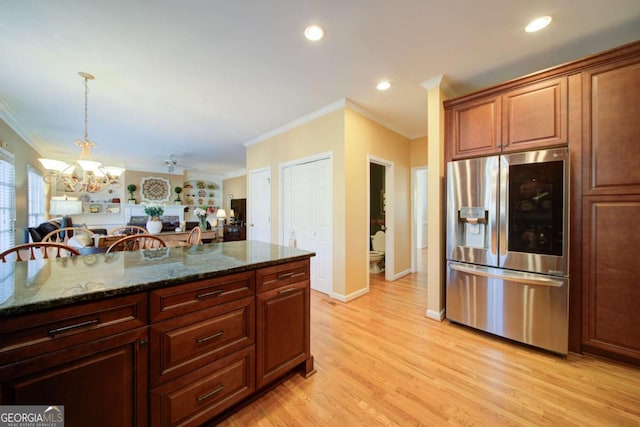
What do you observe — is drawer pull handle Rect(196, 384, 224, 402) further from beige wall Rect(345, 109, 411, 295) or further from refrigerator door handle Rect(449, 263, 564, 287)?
refrigerator door handle Rect(449, 263, 564, 287)

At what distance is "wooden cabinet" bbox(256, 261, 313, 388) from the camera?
1491 millimetres

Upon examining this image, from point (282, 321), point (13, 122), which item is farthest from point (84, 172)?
point (282, 321)

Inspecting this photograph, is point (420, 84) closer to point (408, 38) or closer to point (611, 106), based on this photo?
point (408, 38)

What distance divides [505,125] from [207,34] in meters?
2.86

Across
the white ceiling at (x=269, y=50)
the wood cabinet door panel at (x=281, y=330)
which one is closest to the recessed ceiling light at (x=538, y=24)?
the white ceiling at (x=269, y=50)

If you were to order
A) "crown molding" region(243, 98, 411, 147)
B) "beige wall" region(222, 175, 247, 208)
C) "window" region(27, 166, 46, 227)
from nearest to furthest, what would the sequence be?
1. "crown molding" region(243, 98, 411, 147)
2. "window" region(27, 166, 46, 227)
3. "beige wall" region(222, 175, 247, 208)

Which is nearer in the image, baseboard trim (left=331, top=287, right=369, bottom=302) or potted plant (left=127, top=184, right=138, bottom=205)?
baseboard trim (left=331, top=287, right=369, bottom=302)

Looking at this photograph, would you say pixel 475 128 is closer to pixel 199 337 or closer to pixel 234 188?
pixel 199 337

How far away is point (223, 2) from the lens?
1.65 m

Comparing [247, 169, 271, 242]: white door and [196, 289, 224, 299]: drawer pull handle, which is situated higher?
[247, 169, 271, 242]: white door

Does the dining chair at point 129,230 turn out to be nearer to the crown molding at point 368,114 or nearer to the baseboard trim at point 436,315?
the crown molding at point 368,114

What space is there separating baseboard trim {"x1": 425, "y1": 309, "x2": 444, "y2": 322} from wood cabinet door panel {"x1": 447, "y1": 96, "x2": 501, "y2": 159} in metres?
1.77

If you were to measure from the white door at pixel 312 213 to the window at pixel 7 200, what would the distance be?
13.7ft

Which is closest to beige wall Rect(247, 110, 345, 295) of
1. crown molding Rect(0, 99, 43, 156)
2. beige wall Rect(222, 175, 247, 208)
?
crown molding Rect(0, 99, 43, 156)
